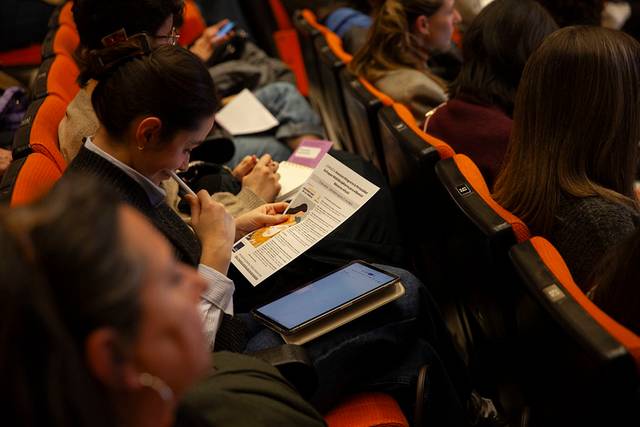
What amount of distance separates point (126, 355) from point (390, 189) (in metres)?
1.43

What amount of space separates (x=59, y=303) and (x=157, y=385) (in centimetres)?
14

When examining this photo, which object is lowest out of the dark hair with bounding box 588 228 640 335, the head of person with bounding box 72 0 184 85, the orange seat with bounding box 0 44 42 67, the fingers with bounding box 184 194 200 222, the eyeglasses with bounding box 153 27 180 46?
the orange seat with bounding box 0 44 42 67

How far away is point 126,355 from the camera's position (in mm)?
660

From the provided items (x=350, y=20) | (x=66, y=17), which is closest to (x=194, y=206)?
(x=66, y=17)

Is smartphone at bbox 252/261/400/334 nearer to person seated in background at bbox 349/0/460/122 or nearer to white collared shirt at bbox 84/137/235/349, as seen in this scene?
white collared shirt at bbox 84/137/235/349

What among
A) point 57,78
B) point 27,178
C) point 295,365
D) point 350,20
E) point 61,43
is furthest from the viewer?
point 350,20

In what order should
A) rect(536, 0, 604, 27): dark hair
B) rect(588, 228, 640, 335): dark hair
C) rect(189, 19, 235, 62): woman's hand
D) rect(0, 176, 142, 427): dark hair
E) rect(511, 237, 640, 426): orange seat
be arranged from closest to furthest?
rect(0, 176, 142, 427): dark hair
rect(511, 237, 640, 426): orange seat
rect(588, 228, 640, 335): dark hair
rect(536, 0, 604, 27): dark hair
rect(189, 19, 235, 62): woman's hand

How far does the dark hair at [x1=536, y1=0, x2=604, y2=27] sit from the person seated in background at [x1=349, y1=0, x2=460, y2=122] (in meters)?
0.49

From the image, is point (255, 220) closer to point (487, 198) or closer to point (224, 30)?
point (487, 198)

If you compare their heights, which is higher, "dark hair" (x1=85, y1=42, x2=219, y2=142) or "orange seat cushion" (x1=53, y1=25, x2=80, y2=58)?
"dark hair" (x1=85, y1=42, x2=219, y2=142)

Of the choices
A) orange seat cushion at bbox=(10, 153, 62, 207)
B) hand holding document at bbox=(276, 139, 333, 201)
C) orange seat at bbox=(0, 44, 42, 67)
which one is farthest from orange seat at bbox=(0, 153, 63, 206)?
orange seat at bbox=(0, 44, 42, 67)

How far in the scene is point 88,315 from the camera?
25.4 inches

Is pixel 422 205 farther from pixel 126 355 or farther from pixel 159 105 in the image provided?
pixel 126 355

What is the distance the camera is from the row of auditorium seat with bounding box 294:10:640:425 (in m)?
0.92
